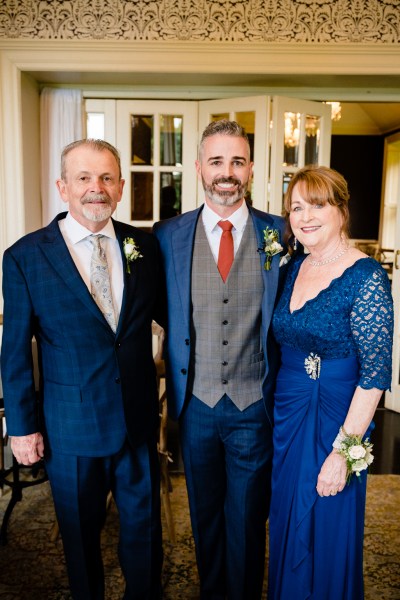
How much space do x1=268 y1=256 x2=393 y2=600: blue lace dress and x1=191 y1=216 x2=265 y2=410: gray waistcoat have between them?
4.7 inches

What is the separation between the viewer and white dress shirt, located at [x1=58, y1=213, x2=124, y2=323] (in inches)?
72.6

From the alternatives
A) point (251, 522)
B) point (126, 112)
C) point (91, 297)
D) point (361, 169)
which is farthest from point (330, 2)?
point (361, 169)

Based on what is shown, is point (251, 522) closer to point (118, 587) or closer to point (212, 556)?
point (212, 556)

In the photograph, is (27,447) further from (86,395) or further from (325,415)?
(325,415)

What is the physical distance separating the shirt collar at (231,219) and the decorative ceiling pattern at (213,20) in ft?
6.89

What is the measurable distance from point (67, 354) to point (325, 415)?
0.92m

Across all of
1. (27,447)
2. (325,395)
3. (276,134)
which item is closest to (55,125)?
(276,134)

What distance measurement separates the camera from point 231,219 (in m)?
2.04

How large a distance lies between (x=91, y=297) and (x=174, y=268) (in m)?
0.39

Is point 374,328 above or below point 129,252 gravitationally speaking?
below

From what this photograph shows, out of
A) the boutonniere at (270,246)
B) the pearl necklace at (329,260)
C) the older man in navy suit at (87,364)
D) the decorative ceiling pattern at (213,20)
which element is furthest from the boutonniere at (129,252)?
the decorative ceiling pattern at (213,20)

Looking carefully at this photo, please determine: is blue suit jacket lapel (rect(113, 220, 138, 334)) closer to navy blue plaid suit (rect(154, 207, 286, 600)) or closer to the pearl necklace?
navy blue plaid suit (rect(154, 207, 286, 600))

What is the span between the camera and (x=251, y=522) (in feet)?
6.63

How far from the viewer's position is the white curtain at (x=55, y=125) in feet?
13.6
